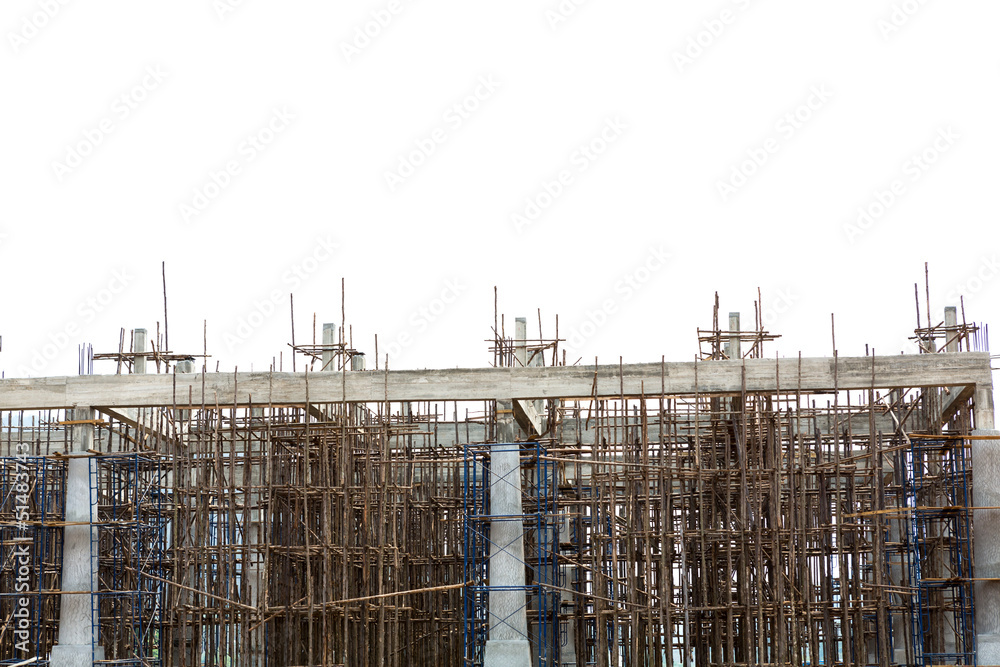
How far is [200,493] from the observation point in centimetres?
1895

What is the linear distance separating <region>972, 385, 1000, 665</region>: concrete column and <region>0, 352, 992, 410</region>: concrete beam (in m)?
1.06

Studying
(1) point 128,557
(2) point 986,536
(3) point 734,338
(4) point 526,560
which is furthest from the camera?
(1) point 128,557

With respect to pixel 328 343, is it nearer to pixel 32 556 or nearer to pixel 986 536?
pixel 32 556

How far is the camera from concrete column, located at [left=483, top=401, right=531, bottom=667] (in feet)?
59.4

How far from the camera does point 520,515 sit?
18.1 metres

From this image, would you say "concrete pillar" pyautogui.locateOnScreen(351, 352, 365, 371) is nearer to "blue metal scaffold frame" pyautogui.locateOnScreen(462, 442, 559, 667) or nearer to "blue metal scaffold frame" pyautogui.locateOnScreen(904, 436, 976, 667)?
"blue metal scaffold frame" pyautogui.locateOnScreen(462, 442, 559, 667)

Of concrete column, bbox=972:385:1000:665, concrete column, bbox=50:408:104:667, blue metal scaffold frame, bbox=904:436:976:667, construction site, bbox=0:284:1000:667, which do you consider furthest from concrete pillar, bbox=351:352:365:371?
concrete column, bbox=972:385:1000:665

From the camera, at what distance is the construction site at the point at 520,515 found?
17.7 meters

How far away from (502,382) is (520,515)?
6.92 feet

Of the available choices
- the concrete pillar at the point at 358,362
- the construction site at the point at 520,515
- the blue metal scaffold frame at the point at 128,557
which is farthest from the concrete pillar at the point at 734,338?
the blue metal scaffold frame at the point at 128,557

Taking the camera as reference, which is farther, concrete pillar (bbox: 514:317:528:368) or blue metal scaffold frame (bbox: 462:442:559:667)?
concrete pillar (bbox: 514:317:528:368)

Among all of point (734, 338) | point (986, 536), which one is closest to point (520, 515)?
point (734, 338)

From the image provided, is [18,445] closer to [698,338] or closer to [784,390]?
[698,338]

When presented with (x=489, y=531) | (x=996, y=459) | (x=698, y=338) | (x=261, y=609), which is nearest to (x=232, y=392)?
(x=261, y=609)
